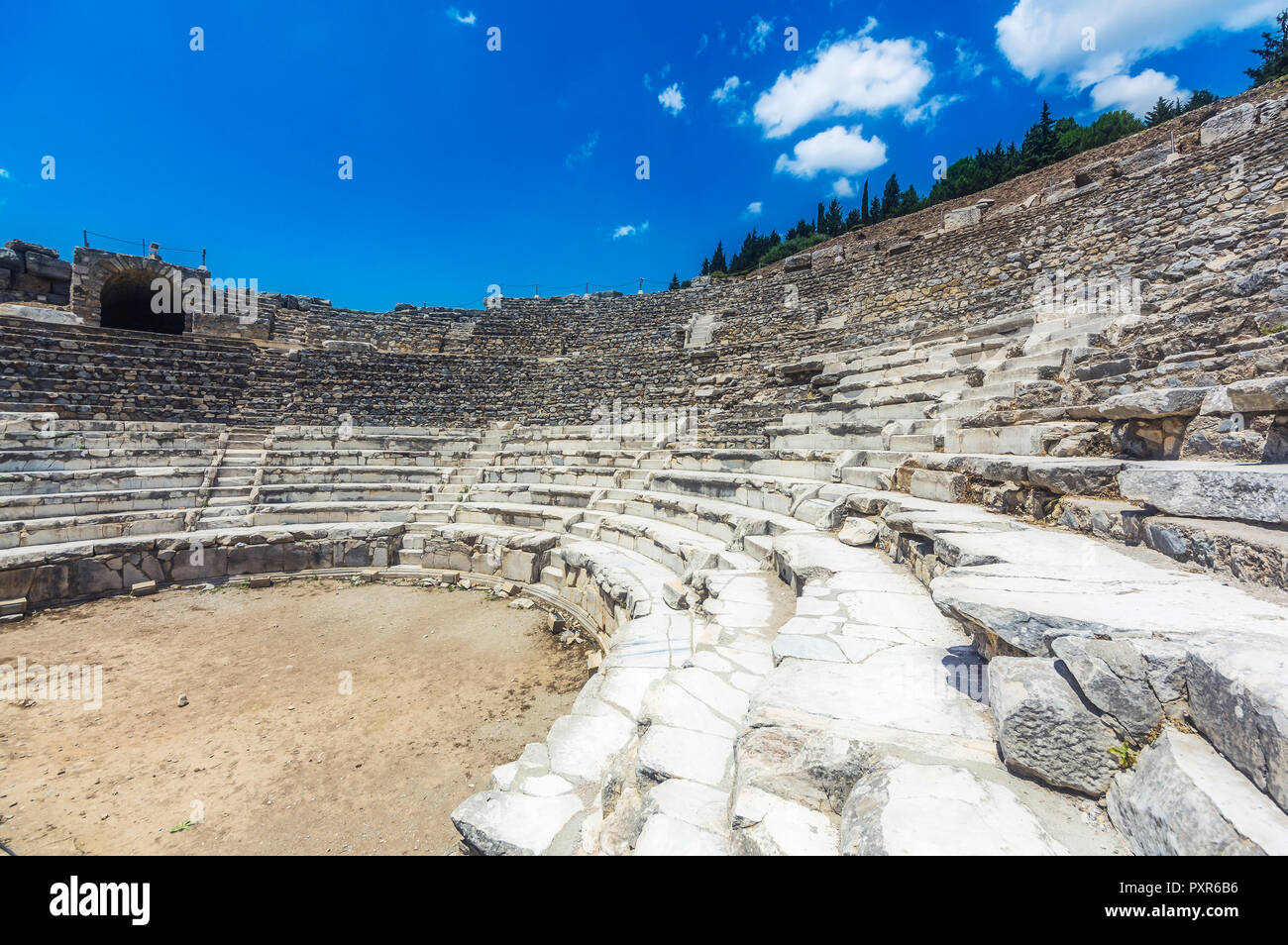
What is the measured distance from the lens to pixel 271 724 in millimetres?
4129

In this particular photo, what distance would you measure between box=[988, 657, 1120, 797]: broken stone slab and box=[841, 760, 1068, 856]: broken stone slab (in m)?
0.14

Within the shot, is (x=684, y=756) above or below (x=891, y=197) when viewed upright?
below

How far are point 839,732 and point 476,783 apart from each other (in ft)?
9.46

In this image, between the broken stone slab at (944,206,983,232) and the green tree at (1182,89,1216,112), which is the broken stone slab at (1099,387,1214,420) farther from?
the green tree at (1182,89,1216,112)

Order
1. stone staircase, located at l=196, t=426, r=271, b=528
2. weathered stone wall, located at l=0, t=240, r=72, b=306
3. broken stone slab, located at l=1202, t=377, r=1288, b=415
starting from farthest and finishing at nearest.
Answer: weathered stone wall, located at l=0, t=240, r=72, b=306 < stone staircase, located at l=196, t=426, r=271, b=528 < broken stone slab, located at l=1202, t=377, r=1288, b=415

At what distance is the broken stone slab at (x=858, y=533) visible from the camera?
415 centimetres

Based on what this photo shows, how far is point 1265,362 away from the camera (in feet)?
9.95

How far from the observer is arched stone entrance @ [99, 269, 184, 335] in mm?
16188

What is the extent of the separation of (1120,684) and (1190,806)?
367 millimetres

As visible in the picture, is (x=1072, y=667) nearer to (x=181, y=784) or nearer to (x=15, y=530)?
(x=181, y=784)

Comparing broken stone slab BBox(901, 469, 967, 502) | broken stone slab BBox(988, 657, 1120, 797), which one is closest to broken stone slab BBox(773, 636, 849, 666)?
broken stone slab BBox(988, 657, 1120, 797)

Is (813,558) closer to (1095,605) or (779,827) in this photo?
(1095,605)

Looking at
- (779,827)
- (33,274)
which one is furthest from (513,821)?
(33,274)
